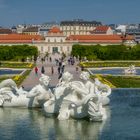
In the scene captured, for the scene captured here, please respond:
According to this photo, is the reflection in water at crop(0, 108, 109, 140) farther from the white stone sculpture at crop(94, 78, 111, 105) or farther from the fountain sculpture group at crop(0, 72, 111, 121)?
the white stone sculpture at crop(94, 78, 111, 105)

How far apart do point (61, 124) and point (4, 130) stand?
1626 millimetres

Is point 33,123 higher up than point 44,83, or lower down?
lower down

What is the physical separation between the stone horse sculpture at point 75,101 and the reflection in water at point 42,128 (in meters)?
0.21

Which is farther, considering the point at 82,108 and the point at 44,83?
the point at 44,83

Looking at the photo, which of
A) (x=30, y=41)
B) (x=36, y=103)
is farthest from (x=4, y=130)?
(x=30, y=41)

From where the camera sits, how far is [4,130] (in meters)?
13.3

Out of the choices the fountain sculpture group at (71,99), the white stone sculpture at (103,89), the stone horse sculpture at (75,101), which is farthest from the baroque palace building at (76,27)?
the stone horse sculpture at (75,101)

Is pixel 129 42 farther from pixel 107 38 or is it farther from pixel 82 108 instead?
pixel 82 108

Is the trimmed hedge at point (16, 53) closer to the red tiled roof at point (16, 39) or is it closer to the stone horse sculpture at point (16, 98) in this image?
the red tiled roof at point (16, 39)

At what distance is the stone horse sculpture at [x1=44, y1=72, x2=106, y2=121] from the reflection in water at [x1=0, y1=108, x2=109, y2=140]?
21 centimetres

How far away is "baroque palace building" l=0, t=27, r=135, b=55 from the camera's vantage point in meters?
111

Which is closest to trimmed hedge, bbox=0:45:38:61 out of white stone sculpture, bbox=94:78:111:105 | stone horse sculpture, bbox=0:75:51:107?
stone horse sculpture, bbox=0:75:51:107

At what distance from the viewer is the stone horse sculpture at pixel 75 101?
45.6 ft

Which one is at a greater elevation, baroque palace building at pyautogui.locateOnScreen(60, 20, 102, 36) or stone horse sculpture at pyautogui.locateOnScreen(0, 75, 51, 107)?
baroque palace building at pyautogui.locateOnScreen(60, 20, 102, 36)
